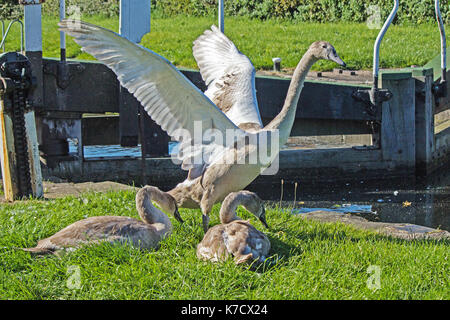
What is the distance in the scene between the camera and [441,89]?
10.9 m

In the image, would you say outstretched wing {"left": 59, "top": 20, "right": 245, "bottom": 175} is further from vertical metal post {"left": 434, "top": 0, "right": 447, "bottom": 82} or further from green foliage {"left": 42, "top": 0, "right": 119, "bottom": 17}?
green foliage {"left": 42, "top": 0, "right": 119, "bottom": 17}

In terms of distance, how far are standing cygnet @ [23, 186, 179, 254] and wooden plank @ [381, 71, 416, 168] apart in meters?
5.72

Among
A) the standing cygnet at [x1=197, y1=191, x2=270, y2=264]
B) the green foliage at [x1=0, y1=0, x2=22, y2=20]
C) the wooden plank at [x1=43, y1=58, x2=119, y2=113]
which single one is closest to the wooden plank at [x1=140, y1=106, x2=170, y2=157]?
the wooden plank at [x1=43, y1=58, x2=119, y2=113]

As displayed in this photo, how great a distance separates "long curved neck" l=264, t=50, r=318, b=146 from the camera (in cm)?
622

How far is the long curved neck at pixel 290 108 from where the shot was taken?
20.4 ft

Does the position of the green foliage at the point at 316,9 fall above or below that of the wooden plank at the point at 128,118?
above

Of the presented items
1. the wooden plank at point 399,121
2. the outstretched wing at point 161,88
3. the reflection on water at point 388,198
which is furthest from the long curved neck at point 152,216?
the wooden plank at point 399,121

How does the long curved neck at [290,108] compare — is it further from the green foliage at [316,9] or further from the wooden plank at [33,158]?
the green foliage at [316,9]

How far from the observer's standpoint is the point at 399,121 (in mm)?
10570

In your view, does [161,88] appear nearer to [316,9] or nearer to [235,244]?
[235,244]

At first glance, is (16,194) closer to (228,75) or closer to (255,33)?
(228,75)

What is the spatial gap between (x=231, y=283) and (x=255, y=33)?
44.1 feet

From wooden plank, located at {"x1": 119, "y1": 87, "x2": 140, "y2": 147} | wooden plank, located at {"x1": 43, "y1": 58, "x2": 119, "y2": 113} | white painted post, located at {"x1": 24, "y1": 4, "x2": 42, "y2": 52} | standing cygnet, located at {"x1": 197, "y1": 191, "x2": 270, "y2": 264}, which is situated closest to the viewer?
standing cygnet, located at {"x1": 197, "y1": 191, "x2": 270, "y2": 264}

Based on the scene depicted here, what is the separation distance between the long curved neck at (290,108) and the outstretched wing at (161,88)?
1.10ft
